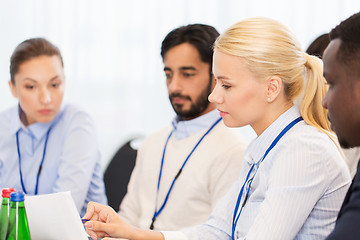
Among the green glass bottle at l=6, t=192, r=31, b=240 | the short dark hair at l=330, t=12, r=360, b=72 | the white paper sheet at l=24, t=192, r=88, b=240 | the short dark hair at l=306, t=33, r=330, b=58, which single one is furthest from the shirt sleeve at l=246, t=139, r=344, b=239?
the short dark hair at l=306, t=33, r=330, b=58

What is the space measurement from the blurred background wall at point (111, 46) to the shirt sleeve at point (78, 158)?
91 centimetres

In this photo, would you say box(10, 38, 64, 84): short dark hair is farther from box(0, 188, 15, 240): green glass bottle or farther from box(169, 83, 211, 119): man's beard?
box(0, 188, 15, 240): green glass bottle

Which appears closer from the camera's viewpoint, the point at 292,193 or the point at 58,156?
the point at 292,193

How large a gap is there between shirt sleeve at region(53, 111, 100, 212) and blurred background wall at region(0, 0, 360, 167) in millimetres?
911

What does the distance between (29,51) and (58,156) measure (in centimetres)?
54

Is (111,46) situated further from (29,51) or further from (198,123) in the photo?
(198,123)

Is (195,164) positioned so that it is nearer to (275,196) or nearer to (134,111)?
(275,196)

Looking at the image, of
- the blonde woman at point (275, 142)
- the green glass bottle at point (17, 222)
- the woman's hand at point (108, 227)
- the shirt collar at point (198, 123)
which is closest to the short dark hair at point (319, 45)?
the shirt collar at point (198, 123)

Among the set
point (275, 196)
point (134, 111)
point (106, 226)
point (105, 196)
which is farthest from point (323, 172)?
point (134, 111)

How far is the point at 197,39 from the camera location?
2.32m

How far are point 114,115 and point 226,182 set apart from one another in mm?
1661

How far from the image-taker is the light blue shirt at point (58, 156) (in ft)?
7.98

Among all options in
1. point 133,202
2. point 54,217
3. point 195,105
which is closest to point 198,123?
point 195,105

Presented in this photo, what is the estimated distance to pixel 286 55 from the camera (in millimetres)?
1537
